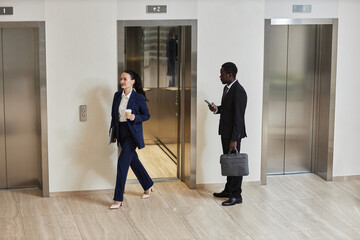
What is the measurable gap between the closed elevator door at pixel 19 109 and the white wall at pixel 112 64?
535 millimetres

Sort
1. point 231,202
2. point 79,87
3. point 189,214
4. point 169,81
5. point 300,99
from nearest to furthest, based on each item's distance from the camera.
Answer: point 189,214
point 231,202
point 79,87
point 169,81
point 300,99

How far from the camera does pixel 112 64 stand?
7969 millimetres

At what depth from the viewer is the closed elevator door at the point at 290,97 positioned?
9000mm

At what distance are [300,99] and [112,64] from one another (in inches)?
121

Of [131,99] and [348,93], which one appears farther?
[348,93]

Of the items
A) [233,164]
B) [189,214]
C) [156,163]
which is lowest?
[189,214]

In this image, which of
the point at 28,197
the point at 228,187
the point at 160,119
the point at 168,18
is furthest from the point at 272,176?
the point at 28,197

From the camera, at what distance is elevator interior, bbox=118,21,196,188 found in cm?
841

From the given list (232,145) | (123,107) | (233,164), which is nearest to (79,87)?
(123,107)

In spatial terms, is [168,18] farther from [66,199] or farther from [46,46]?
[66,199]

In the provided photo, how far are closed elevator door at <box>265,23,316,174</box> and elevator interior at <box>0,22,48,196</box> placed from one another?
3447 millimetres

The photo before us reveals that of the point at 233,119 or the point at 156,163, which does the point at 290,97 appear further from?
the point at 156,163

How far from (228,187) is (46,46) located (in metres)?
3.08

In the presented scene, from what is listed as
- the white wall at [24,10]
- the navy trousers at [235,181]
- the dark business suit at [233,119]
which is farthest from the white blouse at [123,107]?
the white wall at [24,10]
